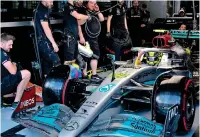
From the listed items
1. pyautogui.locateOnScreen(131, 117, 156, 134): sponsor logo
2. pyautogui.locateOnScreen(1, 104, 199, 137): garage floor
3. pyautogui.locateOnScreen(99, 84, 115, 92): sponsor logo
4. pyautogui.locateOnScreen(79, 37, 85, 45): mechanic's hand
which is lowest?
pyautogui.locateOnScreen(1, 104, 199, 137): garage floor

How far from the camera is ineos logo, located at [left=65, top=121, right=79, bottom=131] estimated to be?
2.88 meters

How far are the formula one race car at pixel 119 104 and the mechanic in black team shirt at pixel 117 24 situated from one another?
2707mm

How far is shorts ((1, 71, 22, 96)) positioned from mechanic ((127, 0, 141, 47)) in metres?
4.72

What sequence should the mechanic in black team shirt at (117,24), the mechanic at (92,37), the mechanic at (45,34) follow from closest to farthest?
the mechanic at (45,34), the mechanic at (92,37), the mechanic in black team shirt at (117,24)

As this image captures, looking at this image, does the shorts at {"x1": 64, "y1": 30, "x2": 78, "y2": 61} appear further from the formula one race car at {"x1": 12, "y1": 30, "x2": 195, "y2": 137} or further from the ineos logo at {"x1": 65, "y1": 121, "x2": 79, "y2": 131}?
the ineos logo at {"x1": 65, "y1": 121, "x2": 79, "y2": 131}

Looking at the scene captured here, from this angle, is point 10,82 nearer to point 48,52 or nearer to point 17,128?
point 17,128

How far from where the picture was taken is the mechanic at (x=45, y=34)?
16.6ft

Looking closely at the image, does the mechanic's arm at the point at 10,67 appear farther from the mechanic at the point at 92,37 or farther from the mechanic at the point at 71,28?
the mechanic at the point at 92,37

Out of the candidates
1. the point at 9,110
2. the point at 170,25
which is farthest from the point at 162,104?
the point at 170,25

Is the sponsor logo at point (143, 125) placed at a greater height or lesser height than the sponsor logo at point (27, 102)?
lesser

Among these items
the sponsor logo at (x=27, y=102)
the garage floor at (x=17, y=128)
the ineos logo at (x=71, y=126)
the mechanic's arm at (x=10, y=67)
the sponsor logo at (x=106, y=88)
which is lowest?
the garage floor at (x=17, y=128)

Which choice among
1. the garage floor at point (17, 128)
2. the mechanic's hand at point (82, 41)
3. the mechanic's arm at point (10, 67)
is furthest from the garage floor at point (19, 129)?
the mechanic's hand at point (82, 41)

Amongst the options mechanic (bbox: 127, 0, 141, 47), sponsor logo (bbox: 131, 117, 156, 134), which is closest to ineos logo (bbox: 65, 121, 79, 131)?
sponsor logo (bbox: 131, 117, 156, 134)

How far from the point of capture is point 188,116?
3.50 meters
